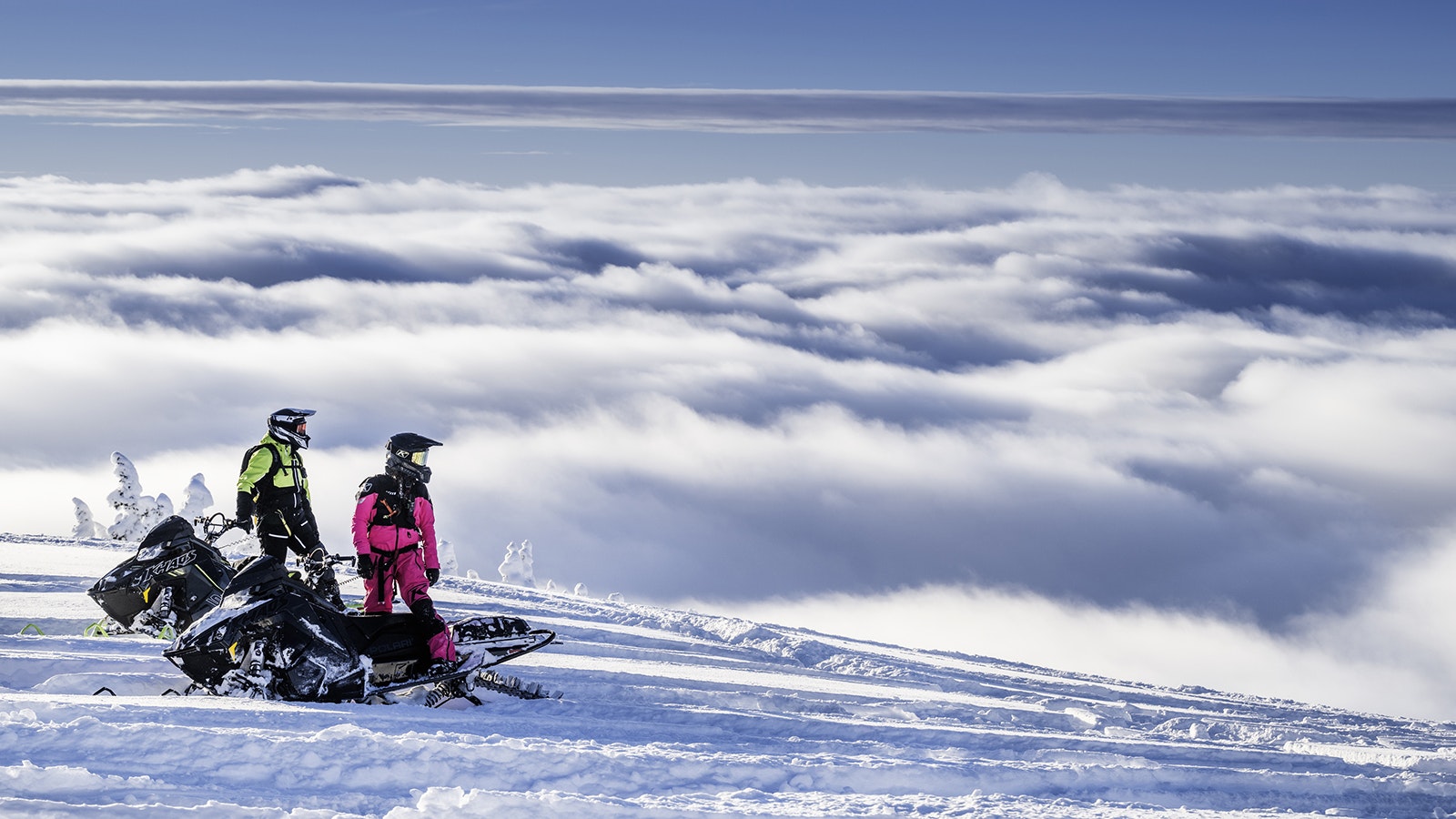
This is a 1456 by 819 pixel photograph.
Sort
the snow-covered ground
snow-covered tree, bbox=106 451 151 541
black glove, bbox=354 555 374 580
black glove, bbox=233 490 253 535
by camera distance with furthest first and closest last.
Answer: snow-covered tree, bbox=106 451 151 541 < black glove, bbox=233 490 253 535 < black glove, bbox=354 555 374 580 < the snow-covered ground

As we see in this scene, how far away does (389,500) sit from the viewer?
8461 millimetres

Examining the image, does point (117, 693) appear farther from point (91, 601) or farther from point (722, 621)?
point (722, 621)

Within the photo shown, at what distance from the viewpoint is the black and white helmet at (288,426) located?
1070 centimetres

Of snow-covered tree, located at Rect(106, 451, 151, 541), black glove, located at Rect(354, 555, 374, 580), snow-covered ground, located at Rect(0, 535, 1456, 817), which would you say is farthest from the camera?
snow-covered tree, located at Rect(106, 451, 151, 541)

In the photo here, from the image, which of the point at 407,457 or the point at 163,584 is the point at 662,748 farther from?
the point at 163,584

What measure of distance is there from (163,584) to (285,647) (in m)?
4.04

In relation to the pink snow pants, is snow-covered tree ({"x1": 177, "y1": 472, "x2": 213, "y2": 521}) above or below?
above

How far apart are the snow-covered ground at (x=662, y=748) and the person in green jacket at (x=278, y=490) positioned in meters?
1.35

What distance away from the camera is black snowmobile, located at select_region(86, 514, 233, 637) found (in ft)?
33.6

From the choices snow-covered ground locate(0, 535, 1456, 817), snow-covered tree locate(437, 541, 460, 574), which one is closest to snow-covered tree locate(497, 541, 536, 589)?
snow-covered tree locate(437, 541, 460, 574)

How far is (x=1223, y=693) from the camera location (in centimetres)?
1442

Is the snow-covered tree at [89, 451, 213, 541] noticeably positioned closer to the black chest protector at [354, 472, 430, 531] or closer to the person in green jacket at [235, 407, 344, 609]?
the person in green jacket at [235, 407, 344, 609]

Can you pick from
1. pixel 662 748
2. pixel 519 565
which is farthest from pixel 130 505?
pixel 662 748

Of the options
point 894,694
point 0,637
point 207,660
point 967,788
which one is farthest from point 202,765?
point 894,694
